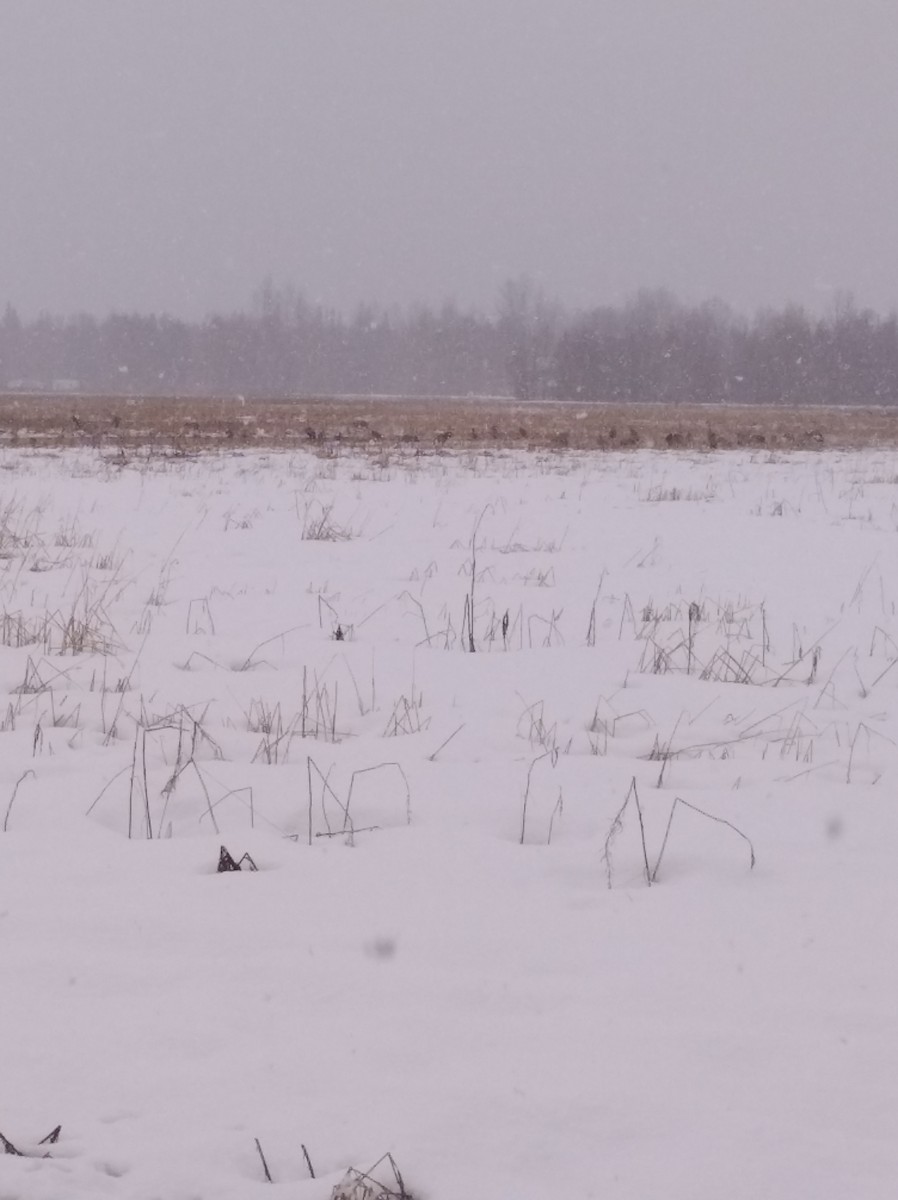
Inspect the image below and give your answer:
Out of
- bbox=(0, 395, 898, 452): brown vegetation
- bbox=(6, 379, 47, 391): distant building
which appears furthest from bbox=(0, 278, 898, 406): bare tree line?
bbox=(0, 395, 898, 452): brown vegetation

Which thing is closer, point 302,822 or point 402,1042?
point 402,1042

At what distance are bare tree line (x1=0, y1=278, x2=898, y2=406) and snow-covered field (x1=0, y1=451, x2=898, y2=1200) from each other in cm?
5852

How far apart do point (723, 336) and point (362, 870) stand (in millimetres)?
95729

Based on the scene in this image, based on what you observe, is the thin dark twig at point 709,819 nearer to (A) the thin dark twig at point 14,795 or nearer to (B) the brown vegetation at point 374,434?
(A) the thin dark twig at point 14,795

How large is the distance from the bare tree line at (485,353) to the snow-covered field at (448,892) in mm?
58518

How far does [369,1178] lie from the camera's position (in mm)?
1498

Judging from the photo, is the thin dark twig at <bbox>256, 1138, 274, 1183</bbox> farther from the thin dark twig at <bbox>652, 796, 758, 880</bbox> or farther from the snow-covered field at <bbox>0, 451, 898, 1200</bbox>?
the thin dark twig at <bbox>652, 796, 758, 880</bbox>

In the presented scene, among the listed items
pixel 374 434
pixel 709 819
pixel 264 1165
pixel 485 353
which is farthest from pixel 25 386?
pixel 264 1165

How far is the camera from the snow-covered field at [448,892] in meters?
1.58

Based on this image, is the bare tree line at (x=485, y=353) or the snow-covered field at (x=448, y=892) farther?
the bare tree line at (x=485, y=353)

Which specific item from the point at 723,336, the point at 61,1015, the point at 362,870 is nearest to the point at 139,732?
the point at 362,870

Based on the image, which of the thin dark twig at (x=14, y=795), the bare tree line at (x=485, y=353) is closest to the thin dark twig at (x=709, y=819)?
the thin dark twig at (x=14, y=795)

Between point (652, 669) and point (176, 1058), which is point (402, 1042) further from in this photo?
point (652, 669)

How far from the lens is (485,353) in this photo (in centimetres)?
11981
